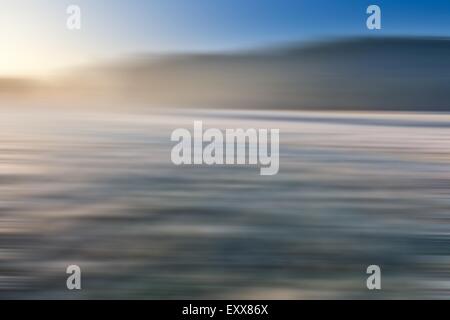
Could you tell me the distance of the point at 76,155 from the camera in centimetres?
432

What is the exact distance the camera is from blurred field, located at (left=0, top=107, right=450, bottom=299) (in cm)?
195

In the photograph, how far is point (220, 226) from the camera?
2.48 m

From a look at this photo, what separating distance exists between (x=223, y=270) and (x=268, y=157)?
1.86m

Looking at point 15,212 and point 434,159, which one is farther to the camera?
point 434,159

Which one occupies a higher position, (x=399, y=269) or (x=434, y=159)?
(x=434, y=159)

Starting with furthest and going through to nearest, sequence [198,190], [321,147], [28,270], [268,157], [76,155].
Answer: [321,147]
[76,155]
[268,157]
[198,190]
[28,270]

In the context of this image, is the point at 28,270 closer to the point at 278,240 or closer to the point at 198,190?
the point at 278,240

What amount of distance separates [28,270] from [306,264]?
0.86 meters

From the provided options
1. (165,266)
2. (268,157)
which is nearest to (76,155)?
(268,157)

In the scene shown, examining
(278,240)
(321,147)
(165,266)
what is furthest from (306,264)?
(321,147)

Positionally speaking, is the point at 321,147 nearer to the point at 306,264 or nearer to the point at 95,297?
the point at 306,264

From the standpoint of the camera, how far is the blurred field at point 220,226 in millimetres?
1946

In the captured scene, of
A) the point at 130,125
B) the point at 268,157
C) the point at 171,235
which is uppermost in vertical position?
the point at 130,125

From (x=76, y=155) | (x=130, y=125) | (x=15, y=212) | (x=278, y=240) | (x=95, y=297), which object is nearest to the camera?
(x=95, y=297)
